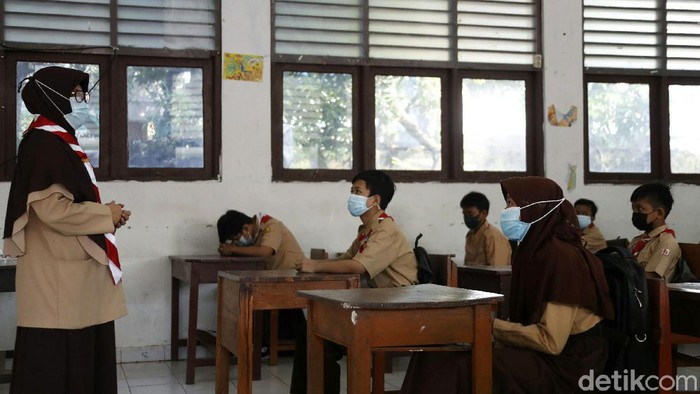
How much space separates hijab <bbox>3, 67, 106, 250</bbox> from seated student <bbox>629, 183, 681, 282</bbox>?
10.2ft

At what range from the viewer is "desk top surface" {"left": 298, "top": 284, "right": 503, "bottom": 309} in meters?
2.49

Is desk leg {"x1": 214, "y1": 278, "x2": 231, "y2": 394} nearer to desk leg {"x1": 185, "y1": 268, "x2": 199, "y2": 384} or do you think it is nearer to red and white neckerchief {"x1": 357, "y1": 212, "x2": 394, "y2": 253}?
red and white neckerchief {"x1": 357, "y1": 212, "x2": 394, "y2": 253}

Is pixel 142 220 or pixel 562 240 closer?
pixel 562 240

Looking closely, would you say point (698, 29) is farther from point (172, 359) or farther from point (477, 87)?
point (172, 359)

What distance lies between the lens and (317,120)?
618 centimetres

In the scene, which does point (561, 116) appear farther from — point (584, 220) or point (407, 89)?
point (407, 89)

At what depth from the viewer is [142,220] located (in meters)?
5.75

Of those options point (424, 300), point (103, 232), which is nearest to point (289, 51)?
point (103, 232)

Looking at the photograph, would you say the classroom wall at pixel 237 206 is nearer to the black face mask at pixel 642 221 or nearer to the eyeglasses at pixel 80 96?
the black face mask at pixel 642 221

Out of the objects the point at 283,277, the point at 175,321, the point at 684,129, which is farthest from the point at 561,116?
the point at 283,277

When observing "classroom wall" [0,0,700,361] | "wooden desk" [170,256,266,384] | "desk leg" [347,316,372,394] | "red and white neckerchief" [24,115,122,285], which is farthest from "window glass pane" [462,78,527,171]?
"desk leg" [347,316,372,394]

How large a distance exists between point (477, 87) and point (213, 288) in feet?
8.46

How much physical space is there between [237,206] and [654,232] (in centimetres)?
282

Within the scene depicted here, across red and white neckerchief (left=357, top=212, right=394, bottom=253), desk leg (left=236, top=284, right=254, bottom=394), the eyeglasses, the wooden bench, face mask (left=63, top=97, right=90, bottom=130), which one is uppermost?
the eyeglasses
